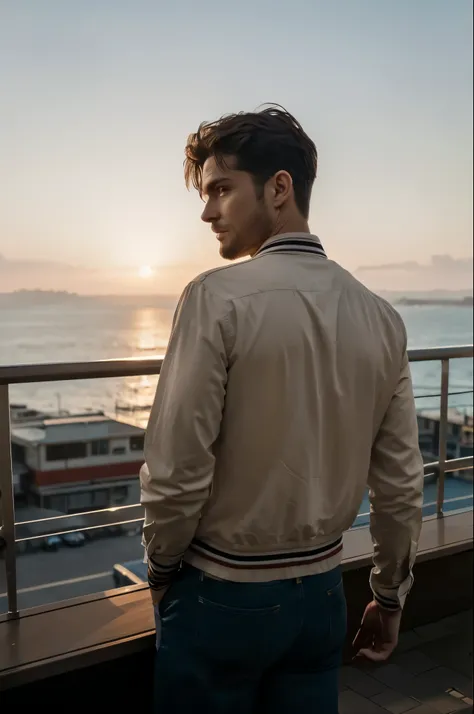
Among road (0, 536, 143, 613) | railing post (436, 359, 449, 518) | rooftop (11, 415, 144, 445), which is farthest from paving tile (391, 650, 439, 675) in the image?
rooftop (11, 415, 144, 445)

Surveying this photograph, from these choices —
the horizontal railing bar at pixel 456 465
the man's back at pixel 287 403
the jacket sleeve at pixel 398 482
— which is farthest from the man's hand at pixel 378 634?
the horizontal railing bar at pixel 456 465

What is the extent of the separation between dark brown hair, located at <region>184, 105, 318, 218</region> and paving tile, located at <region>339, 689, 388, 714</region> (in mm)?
1572

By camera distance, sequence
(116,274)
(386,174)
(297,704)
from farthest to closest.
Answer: (386,174) → (116,274) → (297,704)

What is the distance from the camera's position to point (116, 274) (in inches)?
92.2

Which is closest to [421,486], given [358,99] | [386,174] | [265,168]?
[265,168]

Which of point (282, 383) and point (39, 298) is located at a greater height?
point (39, 298)

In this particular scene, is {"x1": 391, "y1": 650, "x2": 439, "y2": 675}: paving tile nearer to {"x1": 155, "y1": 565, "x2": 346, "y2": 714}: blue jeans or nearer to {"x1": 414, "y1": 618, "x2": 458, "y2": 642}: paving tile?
{"x1": 414, "y1": 618, "x2": 458, "y2": 642}: paving tile

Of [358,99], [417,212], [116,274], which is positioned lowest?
[116,274]

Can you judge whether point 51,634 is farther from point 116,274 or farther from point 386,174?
point 386,174

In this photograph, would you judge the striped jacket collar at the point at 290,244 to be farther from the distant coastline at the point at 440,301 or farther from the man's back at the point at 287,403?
the distant coastline at the point at 440,301

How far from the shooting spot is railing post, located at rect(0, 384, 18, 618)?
1.55 m

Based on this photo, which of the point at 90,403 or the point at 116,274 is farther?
the point at 116,274

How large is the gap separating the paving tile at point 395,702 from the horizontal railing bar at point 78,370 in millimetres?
1247

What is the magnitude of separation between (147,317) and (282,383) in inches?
49.8
